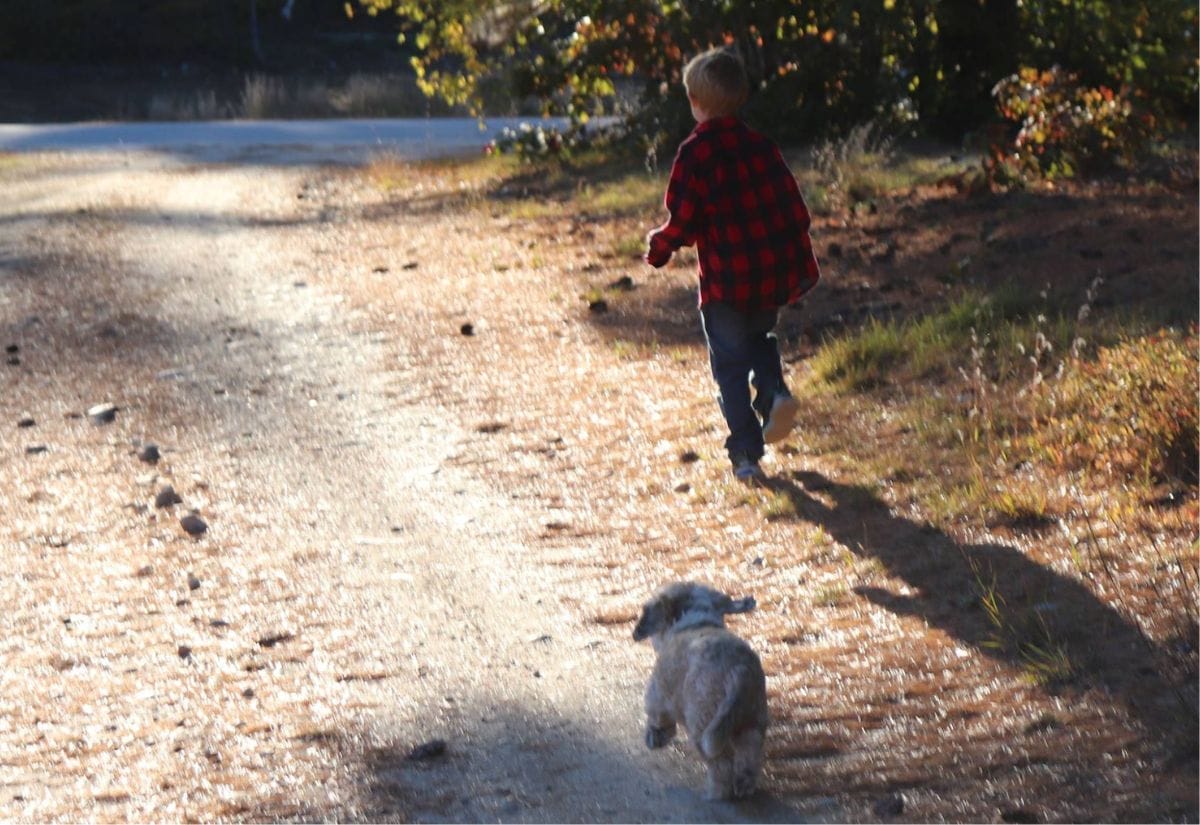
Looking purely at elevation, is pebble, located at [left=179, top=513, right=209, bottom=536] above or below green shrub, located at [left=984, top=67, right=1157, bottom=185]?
below

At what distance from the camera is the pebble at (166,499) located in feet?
22.0

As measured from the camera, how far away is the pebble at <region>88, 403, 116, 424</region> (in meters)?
8.02

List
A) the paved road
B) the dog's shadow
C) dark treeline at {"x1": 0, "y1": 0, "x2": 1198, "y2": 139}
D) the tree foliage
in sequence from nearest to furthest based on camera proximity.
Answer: the dog's shadow
dark treeline at {"x1": 0, "y1": 0, "x2": 1198, "y2": 139}
the tree foliage
the paved road

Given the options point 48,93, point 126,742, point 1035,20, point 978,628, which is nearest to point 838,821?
point 978,628

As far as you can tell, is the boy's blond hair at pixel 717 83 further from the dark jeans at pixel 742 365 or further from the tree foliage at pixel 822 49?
the tree foliage at pixel 822 49

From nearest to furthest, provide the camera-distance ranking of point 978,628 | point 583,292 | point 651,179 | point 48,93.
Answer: point 978,628 → point 583,292 → point 651,179 → point 48,93

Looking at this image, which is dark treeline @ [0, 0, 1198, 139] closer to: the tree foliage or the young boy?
the tree foliage

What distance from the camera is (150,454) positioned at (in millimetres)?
7348

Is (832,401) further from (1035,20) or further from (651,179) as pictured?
(1035,20)

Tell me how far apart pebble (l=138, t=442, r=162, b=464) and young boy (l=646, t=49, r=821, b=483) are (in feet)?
8.68

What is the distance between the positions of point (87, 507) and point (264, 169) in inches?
540

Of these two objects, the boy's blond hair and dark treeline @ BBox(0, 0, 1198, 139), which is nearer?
the boy's blond hair

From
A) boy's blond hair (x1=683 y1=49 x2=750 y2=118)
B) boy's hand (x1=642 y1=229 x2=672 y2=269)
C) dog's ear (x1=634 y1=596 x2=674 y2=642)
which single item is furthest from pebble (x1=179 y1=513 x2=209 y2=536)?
dog's ear (x1=634 y1=596 x2=674 y2=642)

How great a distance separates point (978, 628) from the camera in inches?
193
